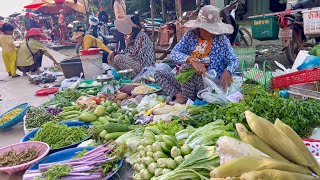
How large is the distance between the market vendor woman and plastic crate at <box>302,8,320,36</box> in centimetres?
222

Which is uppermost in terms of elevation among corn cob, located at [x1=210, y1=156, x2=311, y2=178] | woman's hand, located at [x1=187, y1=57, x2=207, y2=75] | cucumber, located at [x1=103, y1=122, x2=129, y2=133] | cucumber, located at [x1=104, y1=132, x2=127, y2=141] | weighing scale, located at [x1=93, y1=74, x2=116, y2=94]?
woman's hand, located at [x1=187, y1=57, x2=207, y2=75]

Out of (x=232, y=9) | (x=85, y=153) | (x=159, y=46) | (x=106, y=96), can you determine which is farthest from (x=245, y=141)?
(x=159, y=46)

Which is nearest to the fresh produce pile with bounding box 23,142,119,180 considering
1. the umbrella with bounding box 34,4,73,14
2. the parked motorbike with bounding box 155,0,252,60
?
the parked motorbike with bounding box 155,0,252,60

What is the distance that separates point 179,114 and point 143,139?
89 centimetres

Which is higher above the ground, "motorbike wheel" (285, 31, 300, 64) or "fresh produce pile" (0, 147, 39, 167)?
"motorbike wheel" (285, 31, 300, 64)

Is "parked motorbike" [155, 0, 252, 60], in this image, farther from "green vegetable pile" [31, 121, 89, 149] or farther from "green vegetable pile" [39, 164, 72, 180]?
"green vegetable pile" [39, 164, 72, 180]

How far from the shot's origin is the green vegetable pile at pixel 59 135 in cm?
354

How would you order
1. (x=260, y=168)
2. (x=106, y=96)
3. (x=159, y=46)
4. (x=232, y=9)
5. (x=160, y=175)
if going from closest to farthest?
(x=260, y=168)
(x=160, y=175)
(x=106, y=96)
(x=232, y=9)
(x=159, y=46)

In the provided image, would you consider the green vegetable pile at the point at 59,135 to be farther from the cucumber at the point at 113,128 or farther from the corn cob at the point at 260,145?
the corn cob at the point at 260,145

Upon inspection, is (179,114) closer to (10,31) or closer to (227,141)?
(227,141)

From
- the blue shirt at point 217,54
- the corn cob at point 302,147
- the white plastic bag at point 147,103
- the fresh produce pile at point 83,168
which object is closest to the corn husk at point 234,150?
the corn cob at point 302,147

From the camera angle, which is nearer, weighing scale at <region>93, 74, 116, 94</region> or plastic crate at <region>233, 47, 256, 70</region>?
weighing scale at <region>93, 74, 116, 94</region>

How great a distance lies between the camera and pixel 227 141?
1.83 metres

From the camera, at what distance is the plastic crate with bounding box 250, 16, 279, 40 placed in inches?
259
